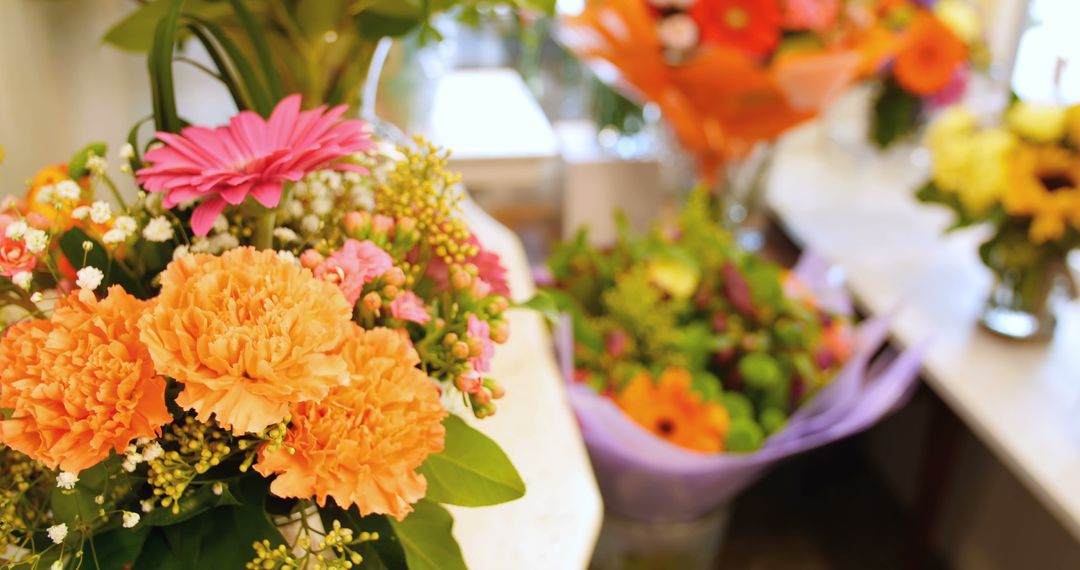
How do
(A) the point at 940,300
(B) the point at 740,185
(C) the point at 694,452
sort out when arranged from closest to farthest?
(C) the point at 694,452 < (A) the point at 940,300 < (B) the point at 740,185

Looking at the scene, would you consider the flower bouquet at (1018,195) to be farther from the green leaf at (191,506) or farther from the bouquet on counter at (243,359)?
the green leaf at (191,506)

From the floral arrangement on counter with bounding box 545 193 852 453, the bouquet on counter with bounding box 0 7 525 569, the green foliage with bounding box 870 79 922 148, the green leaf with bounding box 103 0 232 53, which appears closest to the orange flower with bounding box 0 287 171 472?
the bouquet on counter with bounding box 0 7 525 569

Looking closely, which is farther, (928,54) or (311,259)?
(928,54)

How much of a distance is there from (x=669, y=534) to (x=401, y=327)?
31.1 inches

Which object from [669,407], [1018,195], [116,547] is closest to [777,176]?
[1018,195]

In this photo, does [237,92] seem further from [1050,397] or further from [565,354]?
[1050,397]

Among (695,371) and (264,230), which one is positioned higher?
(264,230)

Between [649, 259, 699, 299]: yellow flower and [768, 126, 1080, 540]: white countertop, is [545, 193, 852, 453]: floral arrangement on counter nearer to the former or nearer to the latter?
[649, 259, 699, 299]: yellow flower

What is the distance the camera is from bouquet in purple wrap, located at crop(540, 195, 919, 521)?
1017 mm

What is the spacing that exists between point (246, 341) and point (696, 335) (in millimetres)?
847

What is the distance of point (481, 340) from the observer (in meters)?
0.50

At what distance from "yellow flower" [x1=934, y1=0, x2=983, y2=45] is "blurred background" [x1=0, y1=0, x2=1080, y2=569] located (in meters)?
0.12

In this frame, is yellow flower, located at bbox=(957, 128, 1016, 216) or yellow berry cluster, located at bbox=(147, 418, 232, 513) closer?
yellow berry cluster, located at bbox=(147, 418, 232, 513)

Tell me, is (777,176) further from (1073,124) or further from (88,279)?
(88,279)
